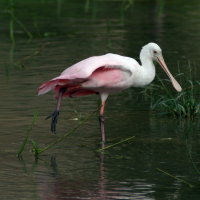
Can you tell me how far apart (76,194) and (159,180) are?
88cm

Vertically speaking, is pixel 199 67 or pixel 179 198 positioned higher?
pixel 199 67

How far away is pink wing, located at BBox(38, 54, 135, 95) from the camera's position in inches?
402

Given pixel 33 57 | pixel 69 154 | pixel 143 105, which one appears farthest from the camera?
pixel 33 57

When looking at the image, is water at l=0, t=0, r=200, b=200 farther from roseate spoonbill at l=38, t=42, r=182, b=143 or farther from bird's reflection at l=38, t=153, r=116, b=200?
roseate spoonbill at l=38, t=42, r=182, b=143

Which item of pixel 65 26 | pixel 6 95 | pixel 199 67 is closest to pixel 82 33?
pixel 65 26

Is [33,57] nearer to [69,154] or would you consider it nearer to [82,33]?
[82,33]

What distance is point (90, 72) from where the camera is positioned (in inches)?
400

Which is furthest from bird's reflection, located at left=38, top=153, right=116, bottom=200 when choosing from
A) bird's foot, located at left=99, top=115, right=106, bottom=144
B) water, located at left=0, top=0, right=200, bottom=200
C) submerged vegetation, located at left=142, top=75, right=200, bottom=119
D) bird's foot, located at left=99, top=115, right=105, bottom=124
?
submerged vegetation, located at left=142, top=75, right=200, bottom=119

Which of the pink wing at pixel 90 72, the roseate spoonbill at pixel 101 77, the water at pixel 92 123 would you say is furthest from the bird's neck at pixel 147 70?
the water at pixel 92 123

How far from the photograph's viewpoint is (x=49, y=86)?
Answer: 10.4 meters

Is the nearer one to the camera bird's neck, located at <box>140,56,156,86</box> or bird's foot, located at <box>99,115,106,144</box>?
bird's foot, located at <box>99,115,106,144</box>

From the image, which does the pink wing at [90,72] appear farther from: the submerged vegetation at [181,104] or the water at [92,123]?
the submerged vegetation at [181,104]

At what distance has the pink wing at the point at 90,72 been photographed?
33.5 ft

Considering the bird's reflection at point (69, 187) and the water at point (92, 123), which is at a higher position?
the water at point (92, 123)
